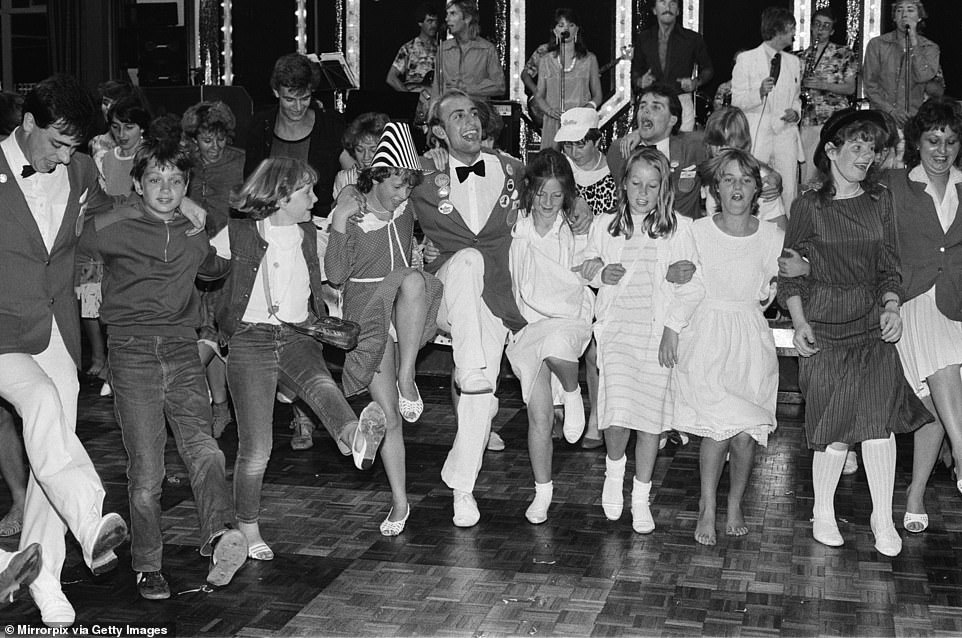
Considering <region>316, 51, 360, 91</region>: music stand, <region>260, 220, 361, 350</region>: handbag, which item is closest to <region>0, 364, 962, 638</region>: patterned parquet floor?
<region>260, 220, 361, 350</region>: handbag

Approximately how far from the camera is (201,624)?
380cm

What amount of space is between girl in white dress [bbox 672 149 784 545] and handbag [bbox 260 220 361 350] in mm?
1328

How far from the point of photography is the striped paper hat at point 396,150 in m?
4.53

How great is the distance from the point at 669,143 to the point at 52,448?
12.1ft

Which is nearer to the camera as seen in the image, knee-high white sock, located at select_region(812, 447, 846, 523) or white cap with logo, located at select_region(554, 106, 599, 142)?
knee-high white sock, located at select_region(812, 447, 846, 523)

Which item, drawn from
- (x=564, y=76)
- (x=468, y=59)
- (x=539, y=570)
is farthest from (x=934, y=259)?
(x=468, y=59)

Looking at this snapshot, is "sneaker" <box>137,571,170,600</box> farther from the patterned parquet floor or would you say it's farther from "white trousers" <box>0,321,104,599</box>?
A: "white trousers" <box>0,321,104,599</box>

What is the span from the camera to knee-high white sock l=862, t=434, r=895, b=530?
4.50 m

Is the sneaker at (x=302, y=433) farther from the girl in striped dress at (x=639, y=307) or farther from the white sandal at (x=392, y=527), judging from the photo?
the girl in striped dress at (x=639, y=307)

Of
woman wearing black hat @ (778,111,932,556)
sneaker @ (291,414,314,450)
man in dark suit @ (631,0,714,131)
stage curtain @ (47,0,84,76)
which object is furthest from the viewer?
stage curtain @ (47,0,84,76)

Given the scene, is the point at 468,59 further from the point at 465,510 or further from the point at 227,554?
the point at 227,554

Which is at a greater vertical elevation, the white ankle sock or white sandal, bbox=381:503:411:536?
the white ankle sock

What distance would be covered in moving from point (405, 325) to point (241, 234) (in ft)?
2.42

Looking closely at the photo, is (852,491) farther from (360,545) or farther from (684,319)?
(360,545)
